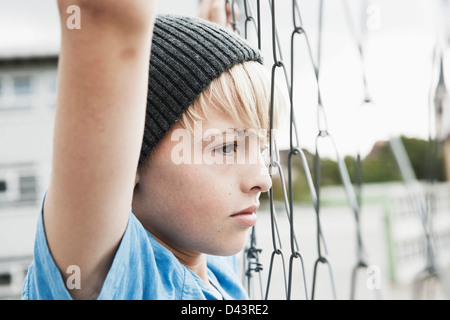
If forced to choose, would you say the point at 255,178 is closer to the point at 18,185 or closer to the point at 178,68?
the point at 178,68

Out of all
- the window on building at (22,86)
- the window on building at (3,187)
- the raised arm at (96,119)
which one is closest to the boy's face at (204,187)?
the raised arm at (96,119)

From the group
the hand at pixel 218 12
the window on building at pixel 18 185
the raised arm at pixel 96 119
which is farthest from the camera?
the window on building at pixel 18 185

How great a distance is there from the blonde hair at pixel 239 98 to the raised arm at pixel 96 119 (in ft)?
0.64

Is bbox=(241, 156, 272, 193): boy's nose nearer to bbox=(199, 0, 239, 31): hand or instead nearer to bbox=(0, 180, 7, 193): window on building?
bbox=(199, 0, 239, 31): hand

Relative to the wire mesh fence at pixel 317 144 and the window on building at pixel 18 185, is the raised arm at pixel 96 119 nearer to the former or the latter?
the wire mesh fence at pixel 317 144

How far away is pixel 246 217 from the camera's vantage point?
1.73 feet

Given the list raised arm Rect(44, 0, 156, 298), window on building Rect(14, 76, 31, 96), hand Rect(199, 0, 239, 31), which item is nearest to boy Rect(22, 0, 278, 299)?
raised arm Rect(44, 0, 156, 298)

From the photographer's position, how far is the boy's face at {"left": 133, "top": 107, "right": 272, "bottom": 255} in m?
0.51

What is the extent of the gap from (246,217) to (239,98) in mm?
152

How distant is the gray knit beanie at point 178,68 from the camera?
20.9 inches

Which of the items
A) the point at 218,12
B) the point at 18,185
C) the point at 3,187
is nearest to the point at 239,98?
the point at 218,12

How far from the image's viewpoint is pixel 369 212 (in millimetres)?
9703
